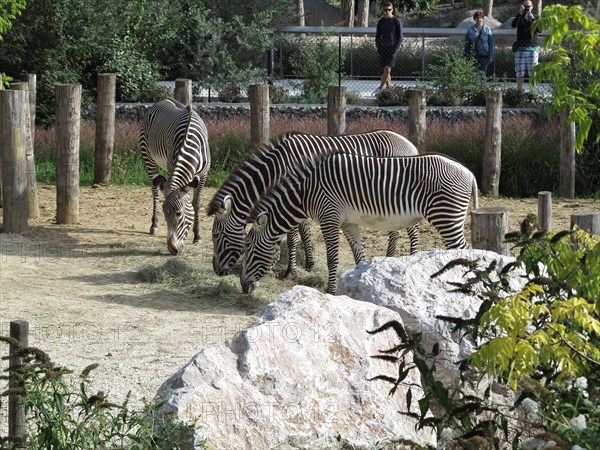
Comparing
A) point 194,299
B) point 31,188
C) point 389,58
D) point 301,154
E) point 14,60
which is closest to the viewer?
point 194,299

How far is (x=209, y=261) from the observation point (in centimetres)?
1234

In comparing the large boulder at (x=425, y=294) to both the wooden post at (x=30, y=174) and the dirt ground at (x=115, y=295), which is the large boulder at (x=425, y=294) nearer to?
the dirt ground at (x=115, y=295)

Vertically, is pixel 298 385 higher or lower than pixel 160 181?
lower

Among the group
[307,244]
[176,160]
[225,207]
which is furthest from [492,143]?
[225,207]

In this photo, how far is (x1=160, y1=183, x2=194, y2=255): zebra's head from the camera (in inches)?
487

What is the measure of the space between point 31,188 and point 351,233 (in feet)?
16.0

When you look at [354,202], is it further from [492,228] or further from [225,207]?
[492,228]

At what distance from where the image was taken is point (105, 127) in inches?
642

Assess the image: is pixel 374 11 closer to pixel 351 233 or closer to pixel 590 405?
pixel 351 233

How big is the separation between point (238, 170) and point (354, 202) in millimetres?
1594

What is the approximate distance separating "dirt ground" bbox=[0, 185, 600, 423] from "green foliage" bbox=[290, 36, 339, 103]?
6.97 m

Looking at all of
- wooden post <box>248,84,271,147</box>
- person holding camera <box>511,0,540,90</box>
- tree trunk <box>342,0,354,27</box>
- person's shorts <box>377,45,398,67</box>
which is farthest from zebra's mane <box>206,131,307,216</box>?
tree trunk <box>342,0,354,27</box>

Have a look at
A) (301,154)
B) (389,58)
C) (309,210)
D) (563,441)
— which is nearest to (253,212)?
(309,210)

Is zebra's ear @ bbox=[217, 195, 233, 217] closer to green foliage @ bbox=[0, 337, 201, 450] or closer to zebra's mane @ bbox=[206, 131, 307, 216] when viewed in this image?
zebra's mane @ bbox=[206, 131, 307, 216]
